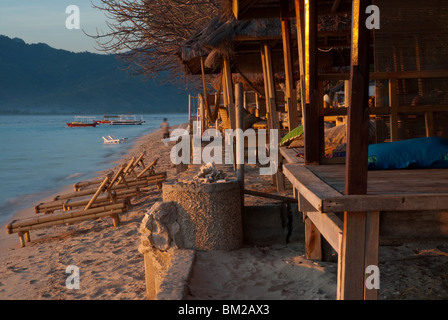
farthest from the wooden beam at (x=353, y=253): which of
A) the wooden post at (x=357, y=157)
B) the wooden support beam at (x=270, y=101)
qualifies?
the wooden support beam at (x=270, y=101)

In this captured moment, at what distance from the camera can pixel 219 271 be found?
4465 mm

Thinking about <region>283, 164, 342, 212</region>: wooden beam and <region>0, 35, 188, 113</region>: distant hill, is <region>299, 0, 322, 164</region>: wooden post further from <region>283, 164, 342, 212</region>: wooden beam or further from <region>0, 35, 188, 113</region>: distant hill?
<region>0, 35, 188, 113</region>: distant hill

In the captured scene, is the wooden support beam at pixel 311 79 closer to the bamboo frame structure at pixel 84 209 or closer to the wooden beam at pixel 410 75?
the wooden beam at pixel 410 75

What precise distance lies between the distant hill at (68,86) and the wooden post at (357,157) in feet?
562

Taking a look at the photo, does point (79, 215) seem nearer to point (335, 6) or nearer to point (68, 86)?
point (335, 6)

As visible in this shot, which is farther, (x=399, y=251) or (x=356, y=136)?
(x=399, y=251)

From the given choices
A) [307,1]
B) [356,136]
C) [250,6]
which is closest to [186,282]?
[356,136]

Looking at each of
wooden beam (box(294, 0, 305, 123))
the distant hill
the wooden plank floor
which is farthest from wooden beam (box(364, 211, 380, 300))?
the distant hill

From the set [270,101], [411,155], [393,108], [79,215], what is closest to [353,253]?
[411,155]

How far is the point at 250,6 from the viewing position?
5520 mm

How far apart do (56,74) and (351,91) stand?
204m

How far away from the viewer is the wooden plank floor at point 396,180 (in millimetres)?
2506

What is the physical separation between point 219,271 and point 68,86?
196242 mm
